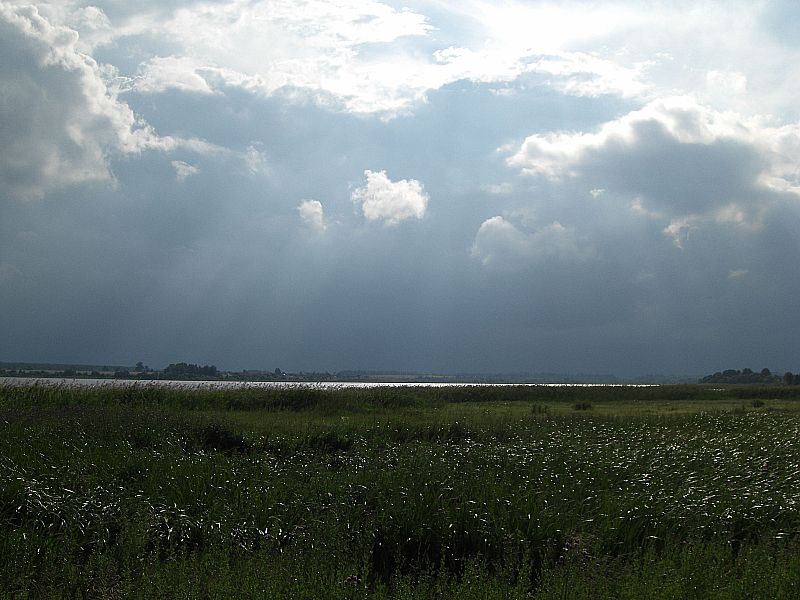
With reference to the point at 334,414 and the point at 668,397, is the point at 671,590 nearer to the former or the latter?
the point at 334,414

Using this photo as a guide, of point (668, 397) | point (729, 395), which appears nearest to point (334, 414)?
point (668, 397)

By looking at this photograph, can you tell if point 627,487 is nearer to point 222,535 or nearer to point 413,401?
point 222,535

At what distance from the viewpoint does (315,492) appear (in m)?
10.7

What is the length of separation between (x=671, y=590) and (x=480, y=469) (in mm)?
6161

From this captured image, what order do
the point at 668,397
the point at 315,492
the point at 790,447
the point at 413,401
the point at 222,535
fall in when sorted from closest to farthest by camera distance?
the point at 222,535, the point at 315,492, the point at 790,447, the point at 413,401, the point at 668,397

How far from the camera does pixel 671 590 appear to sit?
671 cm

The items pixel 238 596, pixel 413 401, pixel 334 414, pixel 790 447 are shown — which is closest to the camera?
pixel 238 596

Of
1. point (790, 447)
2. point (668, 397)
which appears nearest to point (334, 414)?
point (790, 447)

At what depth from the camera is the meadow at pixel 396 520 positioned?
23.8 ft

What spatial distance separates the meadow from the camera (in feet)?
23.8

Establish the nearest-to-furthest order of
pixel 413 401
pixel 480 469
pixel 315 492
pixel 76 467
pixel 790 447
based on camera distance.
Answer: pixel 315 492, pixel 76 467, pixel 480 469, pixel 790 447, pixel 413 401

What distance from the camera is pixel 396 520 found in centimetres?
980

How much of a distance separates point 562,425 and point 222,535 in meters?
17.0

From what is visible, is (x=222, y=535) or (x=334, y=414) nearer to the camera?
(x=222, y=535)
